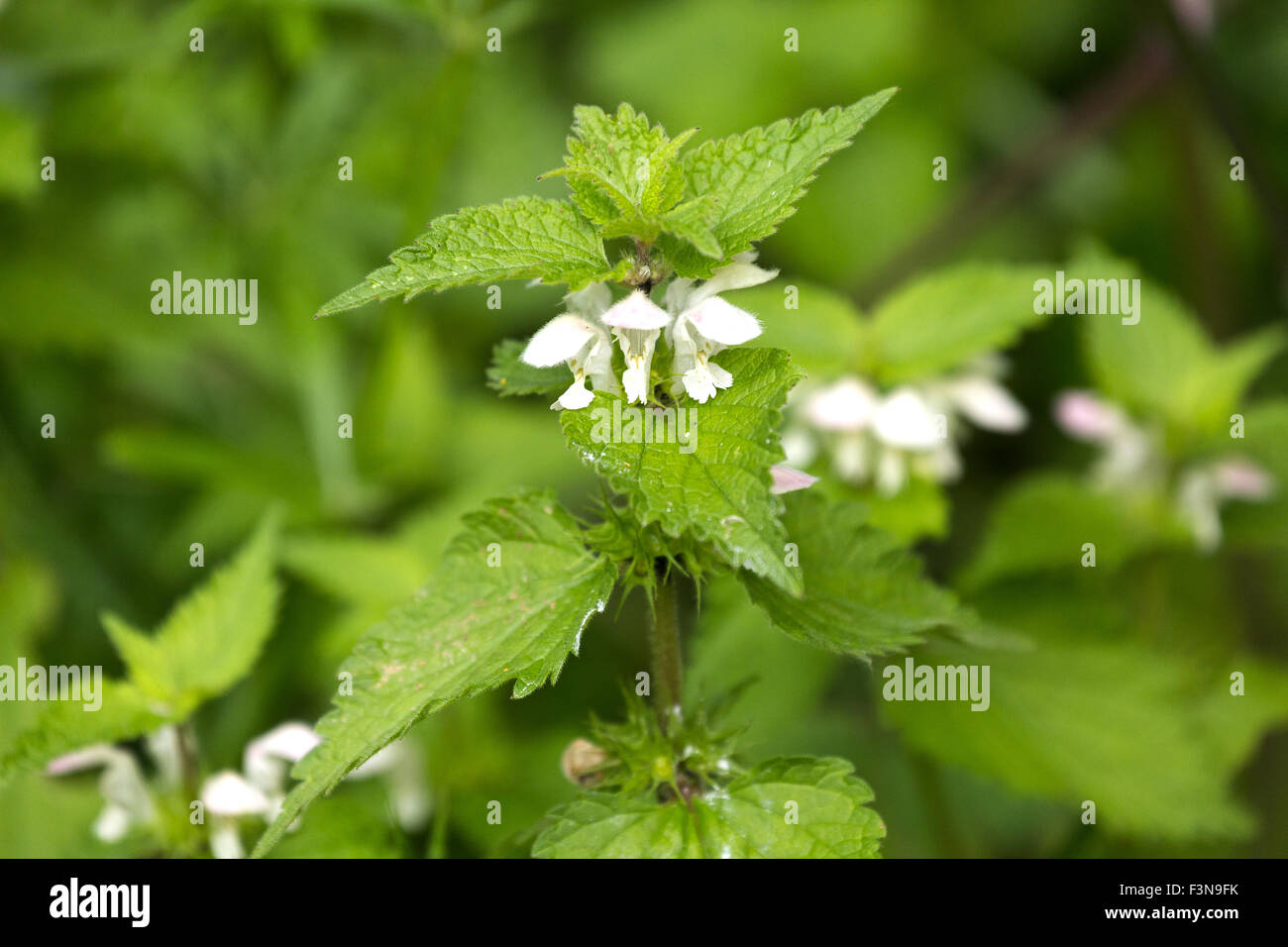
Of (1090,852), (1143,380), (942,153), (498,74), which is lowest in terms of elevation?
(1090,852)

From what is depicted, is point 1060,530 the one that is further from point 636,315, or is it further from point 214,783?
point 214,783

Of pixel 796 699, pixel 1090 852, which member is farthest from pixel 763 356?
pixel 1090 852

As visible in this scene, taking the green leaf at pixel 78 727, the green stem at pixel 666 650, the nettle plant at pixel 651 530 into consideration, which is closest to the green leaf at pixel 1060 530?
the nettle plant at pixel 651 530

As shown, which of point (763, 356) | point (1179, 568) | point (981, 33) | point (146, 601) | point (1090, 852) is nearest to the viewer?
point (763, 356)

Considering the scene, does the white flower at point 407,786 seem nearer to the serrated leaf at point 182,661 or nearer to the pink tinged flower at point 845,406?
the serrated leaf at point 182,661

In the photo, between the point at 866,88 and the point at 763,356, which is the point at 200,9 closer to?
the point at 763,356
